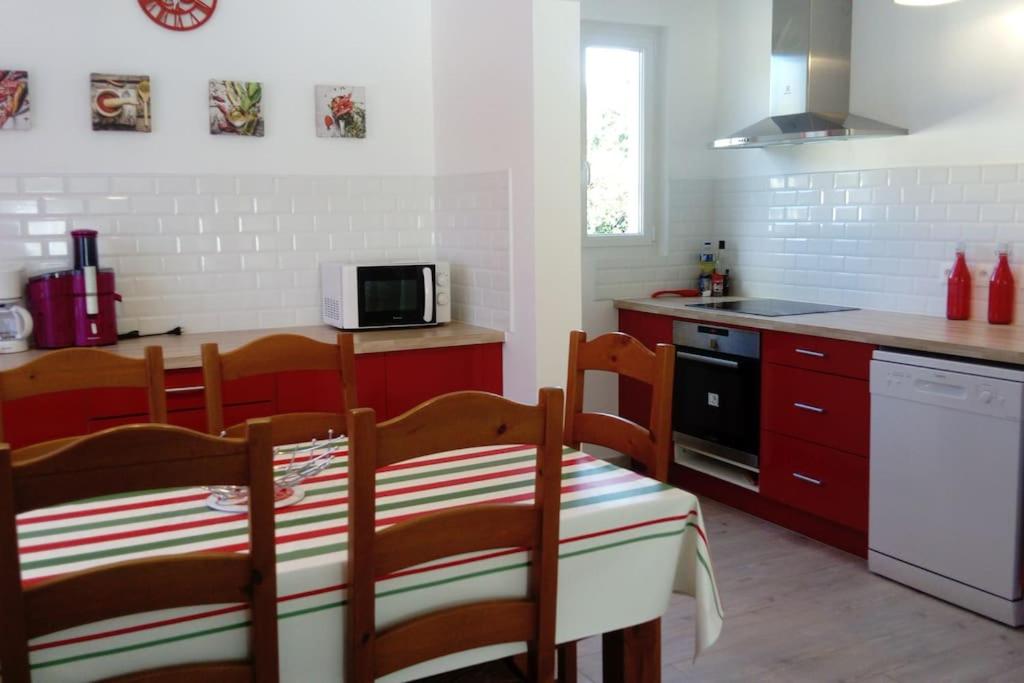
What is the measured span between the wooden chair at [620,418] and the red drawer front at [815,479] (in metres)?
1.50

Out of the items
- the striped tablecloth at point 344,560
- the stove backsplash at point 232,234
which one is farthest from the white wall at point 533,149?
the striped tablecloth at point 344,560

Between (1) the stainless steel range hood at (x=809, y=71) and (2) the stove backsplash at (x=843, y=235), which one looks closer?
(2) the stove backsplash at (x=843, y=235)

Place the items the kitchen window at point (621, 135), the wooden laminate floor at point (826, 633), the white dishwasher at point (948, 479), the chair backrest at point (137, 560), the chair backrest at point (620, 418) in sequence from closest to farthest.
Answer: the chair backrest at point (137, 560)
the chair backrest at point (620, 418)
the wooden laminate floor at point (826, 633)
the white dishwasher at point (948, 479)
the kitchen window at point (621, 135)

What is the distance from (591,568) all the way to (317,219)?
2.56 m

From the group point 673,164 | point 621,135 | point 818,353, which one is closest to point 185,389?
point 818,353

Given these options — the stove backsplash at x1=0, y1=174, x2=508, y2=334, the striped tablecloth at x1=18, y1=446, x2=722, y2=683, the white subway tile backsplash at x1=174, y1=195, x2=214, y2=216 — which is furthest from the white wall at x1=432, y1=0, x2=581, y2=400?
the striped tablecloth at x1=18, y1=446, x2=722, y2=683

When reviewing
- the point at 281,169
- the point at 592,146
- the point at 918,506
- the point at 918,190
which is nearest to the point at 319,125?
the point at 281,169

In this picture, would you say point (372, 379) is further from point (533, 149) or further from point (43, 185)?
point (43, 185)

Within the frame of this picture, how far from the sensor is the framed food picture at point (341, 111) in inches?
154

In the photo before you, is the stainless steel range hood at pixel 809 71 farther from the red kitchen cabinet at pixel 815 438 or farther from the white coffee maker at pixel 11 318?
the white coffee maker at pixel 11 318

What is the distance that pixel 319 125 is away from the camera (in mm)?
3914

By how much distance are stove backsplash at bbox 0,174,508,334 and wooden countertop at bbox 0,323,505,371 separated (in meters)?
0.10

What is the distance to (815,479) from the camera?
3.67m

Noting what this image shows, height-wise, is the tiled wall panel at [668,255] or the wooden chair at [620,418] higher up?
the tiled wall panel at [668,255]
